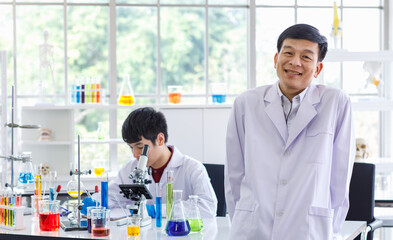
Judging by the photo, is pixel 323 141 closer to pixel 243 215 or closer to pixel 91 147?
pixel 243 215

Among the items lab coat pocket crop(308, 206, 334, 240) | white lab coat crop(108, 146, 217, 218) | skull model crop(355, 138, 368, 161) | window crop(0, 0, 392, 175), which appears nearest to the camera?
lab coat pocket crop(308, 206, 334, 240)

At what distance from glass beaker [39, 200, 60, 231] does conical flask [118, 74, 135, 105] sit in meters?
2.32

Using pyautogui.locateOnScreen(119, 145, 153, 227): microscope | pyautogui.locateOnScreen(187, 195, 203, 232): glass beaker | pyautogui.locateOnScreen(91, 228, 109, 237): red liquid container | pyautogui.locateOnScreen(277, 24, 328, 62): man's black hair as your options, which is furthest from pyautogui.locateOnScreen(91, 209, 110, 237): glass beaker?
pyautogui.locateOnScreen(277, 24, 328, 62): man's black hair

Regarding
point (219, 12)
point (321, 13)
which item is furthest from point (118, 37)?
point (321, 13)

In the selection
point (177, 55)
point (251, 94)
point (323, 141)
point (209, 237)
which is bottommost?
point (209, 237)

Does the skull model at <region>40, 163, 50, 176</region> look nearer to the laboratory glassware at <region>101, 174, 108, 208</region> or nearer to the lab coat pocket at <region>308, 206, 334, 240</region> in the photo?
the laboratory glassware at <region>101, 174, 108, 208</region>

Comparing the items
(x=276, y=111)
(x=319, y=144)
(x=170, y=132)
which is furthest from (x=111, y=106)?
(x=319, y=144)

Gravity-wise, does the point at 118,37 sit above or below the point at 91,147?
above

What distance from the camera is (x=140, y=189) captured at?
2.81 meters

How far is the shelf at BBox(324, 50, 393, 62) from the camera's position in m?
4.95

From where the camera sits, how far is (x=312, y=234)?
2102 millimetres

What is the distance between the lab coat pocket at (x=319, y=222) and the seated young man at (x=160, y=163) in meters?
1.09

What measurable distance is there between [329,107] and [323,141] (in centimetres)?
12

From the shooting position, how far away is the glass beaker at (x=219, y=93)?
17.4 feet
